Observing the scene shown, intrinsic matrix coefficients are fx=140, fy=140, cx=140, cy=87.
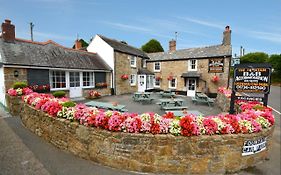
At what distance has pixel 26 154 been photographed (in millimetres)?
4336

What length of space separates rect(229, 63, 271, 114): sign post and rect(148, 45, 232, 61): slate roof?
1142 cm

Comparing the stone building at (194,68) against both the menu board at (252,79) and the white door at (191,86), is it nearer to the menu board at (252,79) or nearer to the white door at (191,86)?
the white door at (191,86)

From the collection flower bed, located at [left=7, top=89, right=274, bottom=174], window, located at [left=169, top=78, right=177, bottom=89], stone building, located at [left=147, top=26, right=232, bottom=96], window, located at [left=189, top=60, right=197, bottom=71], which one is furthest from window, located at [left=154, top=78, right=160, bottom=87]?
flower bed, located at [left=7, top=89, right=274, bottom=174]

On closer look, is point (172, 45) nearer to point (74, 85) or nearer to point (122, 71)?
point (122, 71)

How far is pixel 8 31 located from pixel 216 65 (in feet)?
63.8

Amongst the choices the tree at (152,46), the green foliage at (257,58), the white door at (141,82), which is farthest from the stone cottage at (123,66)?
the green foliage at (257,58)

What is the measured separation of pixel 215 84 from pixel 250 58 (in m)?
51.3

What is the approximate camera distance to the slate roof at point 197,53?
1603 cm

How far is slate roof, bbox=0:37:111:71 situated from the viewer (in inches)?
386

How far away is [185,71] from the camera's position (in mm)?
18234

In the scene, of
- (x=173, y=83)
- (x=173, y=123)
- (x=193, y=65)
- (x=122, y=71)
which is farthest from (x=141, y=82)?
(x=173, y=123)

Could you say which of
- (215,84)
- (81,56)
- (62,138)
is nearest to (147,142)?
(62,138)

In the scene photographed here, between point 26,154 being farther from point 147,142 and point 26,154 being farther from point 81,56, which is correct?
point 81,56

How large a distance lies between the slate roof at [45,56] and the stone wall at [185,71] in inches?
316
